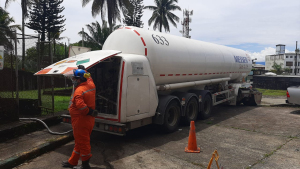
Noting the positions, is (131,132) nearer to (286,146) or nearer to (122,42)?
(122,42)

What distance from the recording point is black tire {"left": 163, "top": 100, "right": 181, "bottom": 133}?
23.7 ft

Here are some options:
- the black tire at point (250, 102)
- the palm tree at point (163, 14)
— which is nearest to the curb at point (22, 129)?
the black tire at point (250, 102)

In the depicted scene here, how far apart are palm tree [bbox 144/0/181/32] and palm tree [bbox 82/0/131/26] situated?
1469cm

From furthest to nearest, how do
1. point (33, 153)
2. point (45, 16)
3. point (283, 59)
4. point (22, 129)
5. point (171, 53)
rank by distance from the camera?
point (283, 59), point (45, 16), point (171, 53), point (22, 129), point (33, 153)

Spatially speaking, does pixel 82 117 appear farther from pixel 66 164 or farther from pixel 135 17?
pixel 135 17

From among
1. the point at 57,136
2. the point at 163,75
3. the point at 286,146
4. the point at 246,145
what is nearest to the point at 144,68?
the point at 163,75

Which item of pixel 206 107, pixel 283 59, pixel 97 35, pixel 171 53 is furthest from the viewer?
pixel 283 59

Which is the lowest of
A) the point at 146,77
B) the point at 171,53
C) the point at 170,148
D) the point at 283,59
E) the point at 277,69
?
the point at 170,148

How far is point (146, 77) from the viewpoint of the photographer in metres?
6.51

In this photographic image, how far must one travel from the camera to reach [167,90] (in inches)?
303

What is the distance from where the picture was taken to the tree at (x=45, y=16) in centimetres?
2895

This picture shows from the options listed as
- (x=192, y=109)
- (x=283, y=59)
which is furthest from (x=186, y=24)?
(x=283, y=59)

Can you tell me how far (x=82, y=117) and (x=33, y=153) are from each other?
1722 millimetres

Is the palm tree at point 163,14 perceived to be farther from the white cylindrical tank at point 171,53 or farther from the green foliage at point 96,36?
the white cylindrical tank at point 171,53
